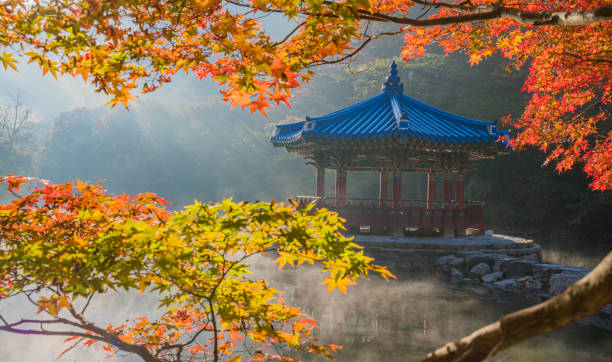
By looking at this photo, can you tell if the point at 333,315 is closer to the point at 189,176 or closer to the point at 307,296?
the point at 307,296

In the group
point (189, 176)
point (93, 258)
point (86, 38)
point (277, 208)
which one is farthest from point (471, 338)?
point (189, 176)

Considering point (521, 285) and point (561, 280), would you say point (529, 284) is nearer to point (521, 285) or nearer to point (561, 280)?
point (521, 285)

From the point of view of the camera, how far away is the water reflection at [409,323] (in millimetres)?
4379

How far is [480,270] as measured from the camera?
319 inches

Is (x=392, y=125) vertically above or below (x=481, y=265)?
above

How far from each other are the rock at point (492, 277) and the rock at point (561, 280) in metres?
0.90

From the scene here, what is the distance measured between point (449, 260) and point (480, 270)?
2.12 ft

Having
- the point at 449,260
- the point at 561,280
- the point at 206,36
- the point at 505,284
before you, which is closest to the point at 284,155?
the point at 449,260

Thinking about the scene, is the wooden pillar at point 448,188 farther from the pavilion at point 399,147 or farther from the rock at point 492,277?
the rock at point 492,277

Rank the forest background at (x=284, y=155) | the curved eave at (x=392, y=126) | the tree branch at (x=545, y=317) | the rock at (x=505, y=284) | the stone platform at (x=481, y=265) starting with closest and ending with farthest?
1. the tree branch at (x=545, y=317)
2. the stone platform at (x=481, y=265)
3. the rock at (x=505, y=284)
4. the curved eave at (x=392, y=126)
5. the forest background at (x=284, y=155)

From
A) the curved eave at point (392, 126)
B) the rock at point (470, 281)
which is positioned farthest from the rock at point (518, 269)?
the curved eave at point (392, 126)

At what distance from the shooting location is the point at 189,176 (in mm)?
31312

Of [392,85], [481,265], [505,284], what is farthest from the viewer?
[392,85]

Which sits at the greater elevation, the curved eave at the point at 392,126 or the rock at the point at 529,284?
the curved eave at the point at 392,126
